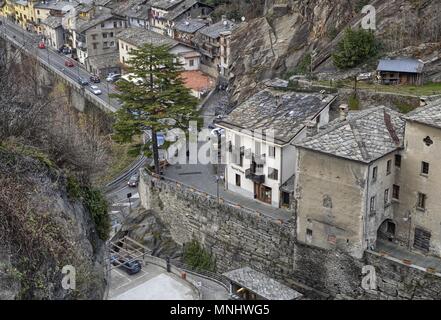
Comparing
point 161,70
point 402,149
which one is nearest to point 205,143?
point 161,70

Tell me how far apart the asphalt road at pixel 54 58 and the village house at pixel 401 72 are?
110 feet

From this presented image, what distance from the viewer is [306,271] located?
3719 centimetres

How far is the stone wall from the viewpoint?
33750 mm

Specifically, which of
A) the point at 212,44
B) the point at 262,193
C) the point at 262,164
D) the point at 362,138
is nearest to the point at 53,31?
the point at 212,44

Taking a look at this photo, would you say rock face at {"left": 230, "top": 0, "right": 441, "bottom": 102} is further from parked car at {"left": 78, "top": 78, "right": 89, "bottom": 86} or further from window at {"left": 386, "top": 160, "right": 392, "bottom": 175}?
parked car at {"left": 78, "top": 78, "right": 89, "bottom": 86}

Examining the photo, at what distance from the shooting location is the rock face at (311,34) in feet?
183

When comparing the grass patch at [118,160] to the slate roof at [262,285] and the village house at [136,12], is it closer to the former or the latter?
the slate roof at [262,285]

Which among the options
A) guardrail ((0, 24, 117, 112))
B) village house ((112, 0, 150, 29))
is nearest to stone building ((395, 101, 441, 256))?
guardrail ((0, 24, 117, 112))

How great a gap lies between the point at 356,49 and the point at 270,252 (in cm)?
2347

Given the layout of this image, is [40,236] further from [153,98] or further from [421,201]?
[153,98]

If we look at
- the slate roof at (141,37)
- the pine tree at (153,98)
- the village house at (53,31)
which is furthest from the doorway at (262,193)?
the village house at (53,31)

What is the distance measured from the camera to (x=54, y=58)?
100 metres

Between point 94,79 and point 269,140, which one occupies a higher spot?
point 269,140

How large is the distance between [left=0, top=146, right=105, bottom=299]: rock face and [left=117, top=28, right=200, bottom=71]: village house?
197 feet
